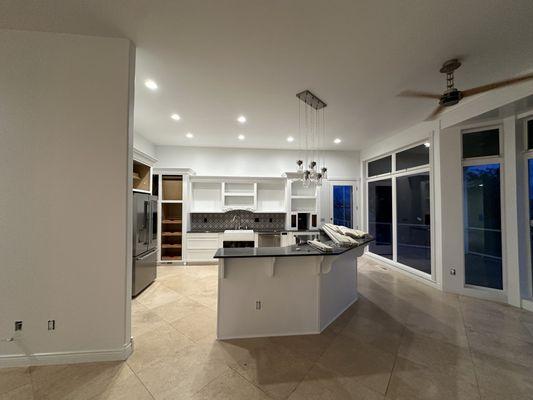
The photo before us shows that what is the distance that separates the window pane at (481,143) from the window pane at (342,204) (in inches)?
110

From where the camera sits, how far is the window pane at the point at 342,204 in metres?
6.03

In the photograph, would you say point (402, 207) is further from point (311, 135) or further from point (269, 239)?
point (269, 239)

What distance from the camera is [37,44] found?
1907mm

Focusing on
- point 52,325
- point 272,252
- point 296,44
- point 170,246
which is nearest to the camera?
point 52,325

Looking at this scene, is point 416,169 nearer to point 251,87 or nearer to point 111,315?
point 251,87

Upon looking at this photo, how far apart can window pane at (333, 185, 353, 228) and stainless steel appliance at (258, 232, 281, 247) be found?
1.94 meters

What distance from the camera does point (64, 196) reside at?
6.25 ft

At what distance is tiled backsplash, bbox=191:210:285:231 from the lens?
5598 mm

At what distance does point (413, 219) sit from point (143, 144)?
21.1 ft

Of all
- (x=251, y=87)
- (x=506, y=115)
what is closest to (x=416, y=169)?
(x=506, y=115)

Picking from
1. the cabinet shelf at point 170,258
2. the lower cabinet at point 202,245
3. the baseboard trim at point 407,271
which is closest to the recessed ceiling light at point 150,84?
the lower cabinet at point 202,245

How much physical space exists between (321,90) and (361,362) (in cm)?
322

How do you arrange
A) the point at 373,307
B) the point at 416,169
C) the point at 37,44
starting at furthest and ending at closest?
the point at 416,169 < the point at 373,307 < the point at 37,44

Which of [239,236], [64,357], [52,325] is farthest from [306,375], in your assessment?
[239,236]
